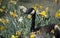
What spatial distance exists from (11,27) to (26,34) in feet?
1.17

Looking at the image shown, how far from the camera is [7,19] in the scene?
4.19 meters

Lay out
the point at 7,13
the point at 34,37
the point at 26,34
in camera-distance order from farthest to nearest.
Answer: the point at 7,13 → the point at 26,34 → the point at 34,37

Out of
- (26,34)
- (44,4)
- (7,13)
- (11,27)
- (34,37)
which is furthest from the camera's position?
(44,4)

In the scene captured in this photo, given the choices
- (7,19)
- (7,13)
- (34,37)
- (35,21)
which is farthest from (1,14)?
(34,37)

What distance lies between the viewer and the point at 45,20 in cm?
408

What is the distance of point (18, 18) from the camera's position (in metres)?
4.14

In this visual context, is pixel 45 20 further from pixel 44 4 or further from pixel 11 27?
pixel 44 4

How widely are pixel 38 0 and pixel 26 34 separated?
54.5 inches

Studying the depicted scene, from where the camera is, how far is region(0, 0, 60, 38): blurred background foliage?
392 cm

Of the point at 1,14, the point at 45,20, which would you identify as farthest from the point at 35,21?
the point at 1,14

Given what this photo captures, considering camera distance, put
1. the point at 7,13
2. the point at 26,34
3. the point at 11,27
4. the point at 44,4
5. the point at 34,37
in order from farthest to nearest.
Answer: the point at 44,4 < the point at 7,13 < the point at 11,27 < the point at 26,34 < the point at 34,37

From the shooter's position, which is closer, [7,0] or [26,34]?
[26,34]

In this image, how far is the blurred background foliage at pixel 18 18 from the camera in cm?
392

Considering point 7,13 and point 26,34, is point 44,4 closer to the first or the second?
point 7,13
